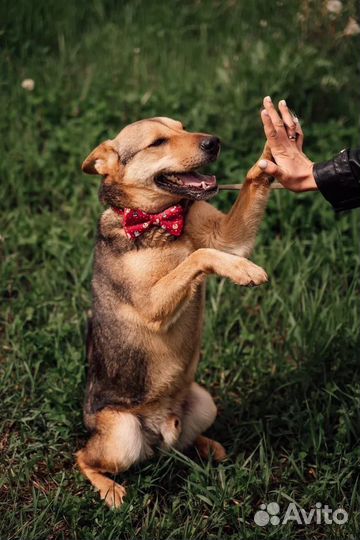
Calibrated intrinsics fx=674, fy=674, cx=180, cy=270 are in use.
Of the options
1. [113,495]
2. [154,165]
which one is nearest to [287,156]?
[154,165]

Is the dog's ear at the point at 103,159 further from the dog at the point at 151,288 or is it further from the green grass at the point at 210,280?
the green grass at the point at 210,280

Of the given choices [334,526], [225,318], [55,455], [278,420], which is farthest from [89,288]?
[334,526]

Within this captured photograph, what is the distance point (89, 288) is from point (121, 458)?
4.97 feet

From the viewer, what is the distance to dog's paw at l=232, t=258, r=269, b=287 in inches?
124

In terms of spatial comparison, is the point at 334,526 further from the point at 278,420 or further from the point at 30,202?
the point at 30,202

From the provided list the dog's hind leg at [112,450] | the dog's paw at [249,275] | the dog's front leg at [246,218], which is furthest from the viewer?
the dog's hind leg at [112,450]

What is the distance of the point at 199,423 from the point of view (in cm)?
408

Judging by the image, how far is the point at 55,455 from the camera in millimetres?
4039

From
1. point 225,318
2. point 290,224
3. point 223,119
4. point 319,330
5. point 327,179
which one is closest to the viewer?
point 327,179

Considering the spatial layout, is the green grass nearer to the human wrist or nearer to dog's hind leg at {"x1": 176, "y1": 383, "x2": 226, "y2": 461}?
dog's hind leg at {"x1": 176, "y1": 383, "x2": 226, "y2": 461}

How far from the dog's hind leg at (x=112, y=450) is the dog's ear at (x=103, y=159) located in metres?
1.40

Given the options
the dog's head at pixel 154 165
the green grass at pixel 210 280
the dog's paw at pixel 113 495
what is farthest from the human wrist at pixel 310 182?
the dog's paw at pixel 113 495

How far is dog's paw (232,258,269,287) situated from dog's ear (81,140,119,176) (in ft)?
3.56

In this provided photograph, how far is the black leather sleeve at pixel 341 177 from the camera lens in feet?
10.7
